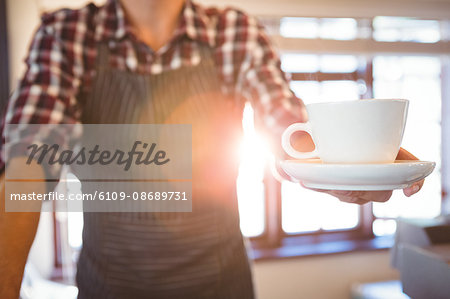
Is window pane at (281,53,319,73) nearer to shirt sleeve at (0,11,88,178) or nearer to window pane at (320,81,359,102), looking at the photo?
window pane at (320,81,359,102)

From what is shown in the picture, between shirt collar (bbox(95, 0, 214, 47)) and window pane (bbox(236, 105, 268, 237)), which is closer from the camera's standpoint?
shirt collar (bbox(95, 0, 214, 47))

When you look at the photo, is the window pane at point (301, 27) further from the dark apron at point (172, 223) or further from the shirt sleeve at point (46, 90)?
the shirt sleeve at point (46, 90)

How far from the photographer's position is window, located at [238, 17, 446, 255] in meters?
2.77

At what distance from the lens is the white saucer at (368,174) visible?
40 cm

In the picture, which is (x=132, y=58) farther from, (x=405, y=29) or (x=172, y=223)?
(x=405, y=29)

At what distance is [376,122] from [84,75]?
0.64 meters

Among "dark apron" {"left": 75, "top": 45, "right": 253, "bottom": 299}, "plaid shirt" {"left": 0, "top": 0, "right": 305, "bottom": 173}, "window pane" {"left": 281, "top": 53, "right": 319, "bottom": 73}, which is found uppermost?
"window pane" {"left": 281, "top": 53, "right": 319, "bottom": 73}

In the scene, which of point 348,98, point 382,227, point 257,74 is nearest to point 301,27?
point 348,98

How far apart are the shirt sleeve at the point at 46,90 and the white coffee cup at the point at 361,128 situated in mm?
488

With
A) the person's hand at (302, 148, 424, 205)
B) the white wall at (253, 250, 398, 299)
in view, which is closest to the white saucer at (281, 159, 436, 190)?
the person's hand at (302, 148, 424, 205)

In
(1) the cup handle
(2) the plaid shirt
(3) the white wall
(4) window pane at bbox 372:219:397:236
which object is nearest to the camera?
(1) the cup handle

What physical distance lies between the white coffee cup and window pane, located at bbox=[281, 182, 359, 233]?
2.41 metres

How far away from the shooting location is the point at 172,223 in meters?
0.83

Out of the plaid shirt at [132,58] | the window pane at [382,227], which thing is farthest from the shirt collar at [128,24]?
the window pane at [382,227]
